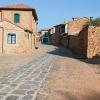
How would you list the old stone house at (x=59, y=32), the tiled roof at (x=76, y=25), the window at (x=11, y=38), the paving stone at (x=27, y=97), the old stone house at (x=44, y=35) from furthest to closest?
1. the old stone house at (x=44, y=35)
2. the old stone house at (x=59, y=32)
3. the tiled roof at (x=76, y=25)
4. the window at (x=11, y=38)
5. the paving stone at (x=27, y=97)

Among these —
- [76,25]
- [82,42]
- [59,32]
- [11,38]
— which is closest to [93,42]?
[82,42]

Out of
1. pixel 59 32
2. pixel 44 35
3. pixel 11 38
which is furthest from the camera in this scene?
pixel 44 35

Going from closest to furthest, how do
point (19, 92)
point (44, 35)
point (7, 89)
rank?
point (19, 92) < point (7, 89) < point (44, 35)

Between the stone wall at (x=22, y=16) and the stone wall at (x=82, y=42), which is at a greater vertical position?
the stone wall at (x=22, y=16)

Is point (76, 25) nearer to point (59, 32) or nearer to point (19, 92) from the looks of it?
point (59, 32)

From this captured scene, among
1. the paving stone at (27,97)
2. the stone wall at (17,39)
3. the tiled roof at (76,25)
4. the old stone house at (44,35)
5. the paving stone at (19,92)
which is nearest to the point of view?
the paving stone at (27,97)

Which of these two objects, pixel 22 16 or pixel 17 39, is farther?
pixel 22 16

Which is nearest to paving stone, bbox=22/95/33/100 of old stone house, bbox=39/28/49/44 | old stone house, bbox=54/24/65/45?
old stone house, bbox=54/24/65/45

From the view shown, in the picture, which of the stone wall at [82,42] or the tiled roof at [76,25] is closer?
the stone wall at [82,42]

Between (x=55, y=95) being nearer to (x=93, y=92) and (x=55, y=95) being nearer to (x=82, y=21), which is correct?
(x=93, y=92)

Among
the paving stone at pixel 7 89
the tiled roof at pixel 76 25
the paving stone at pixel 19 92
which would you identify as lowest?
the paving stone at pixel 19 92

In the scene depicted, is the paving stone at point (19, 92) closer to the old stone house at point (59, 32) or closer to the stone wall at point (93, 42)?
the stone wall at point (93, 42)

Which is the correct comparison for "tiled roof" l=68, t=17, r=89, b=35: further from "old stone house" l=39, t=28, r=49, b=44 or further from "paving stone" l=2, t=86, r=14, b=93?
"paving stone" l=2, t=86, r=14, b=93

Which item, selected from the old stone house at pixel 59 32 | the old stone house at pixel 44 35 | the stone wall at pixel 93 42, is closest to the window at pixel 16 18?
the stone wall at pixel 93 42
